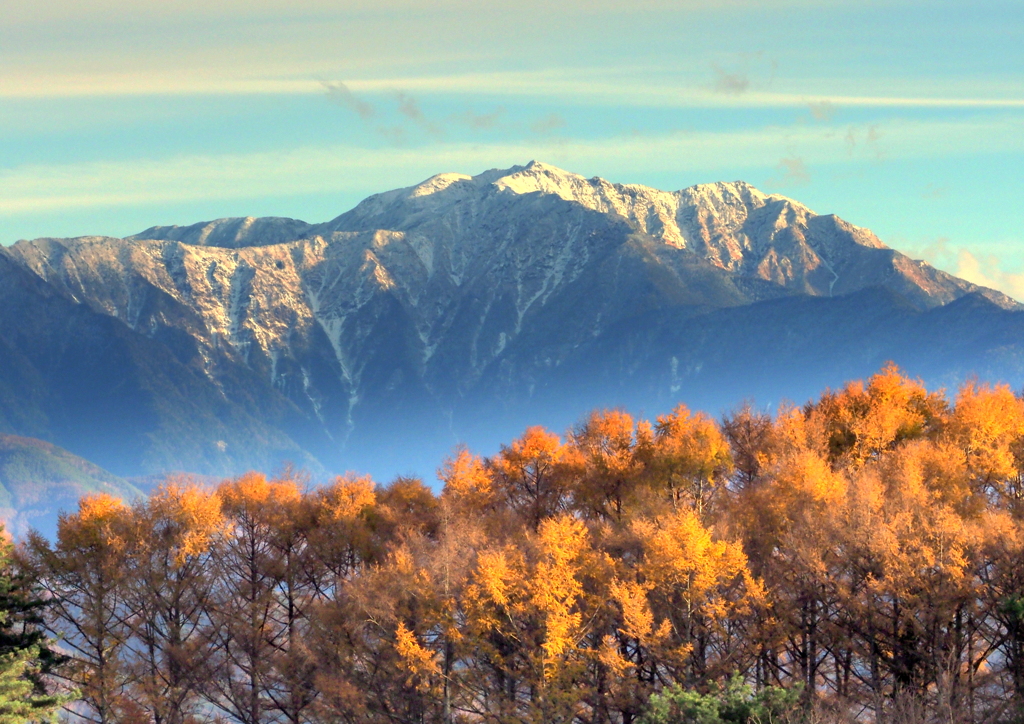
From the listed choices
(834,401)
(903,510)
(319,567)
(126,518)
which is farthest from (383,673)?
(834,401)

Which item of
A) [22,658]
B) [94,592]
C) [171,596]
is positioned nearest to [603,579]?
[22,658]

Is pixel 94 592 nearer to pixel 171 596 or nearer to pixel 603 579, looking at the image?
pixel 171 596

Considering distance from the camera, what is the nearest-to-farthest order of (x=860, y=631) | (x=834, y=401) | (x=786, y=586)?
(x=860, y=631), (x=786, y=586), (x=834, y=401)

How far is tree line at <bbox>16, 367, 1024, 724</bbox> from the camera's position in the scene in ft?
281

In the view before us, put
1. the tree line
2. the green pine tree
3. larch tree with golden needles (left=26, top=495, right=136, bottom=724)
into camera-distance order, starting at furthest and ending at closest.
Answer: larch tree with golden needles (left=26, top=495, right=136, bottom=724) → the tree line → the green pine tree

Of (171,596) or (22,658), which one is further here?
(171,596)

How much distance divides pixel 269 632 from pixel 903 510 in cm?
6655

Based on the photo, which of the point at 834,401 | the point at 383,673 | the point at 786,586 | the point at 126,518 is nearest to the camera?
the point at 786,586

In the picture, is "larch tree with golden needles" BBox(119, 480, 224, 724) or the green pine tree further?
"larch tree with golden needles" BBox(119, 480, 224, 724)

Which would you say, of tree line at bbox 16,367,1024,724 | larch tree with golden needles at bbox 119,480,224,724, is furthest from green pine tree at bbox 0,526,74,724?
larch tree with golden needles at bbox 119,480,224,724

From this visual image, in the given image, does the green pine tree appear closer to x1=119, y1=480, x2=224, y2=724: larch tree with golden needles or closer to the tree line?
the tree line

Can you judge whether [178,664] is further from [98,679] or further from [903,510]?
[903,510]

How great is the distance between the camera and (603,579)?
9719 cm

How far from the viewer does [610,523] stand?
113m
